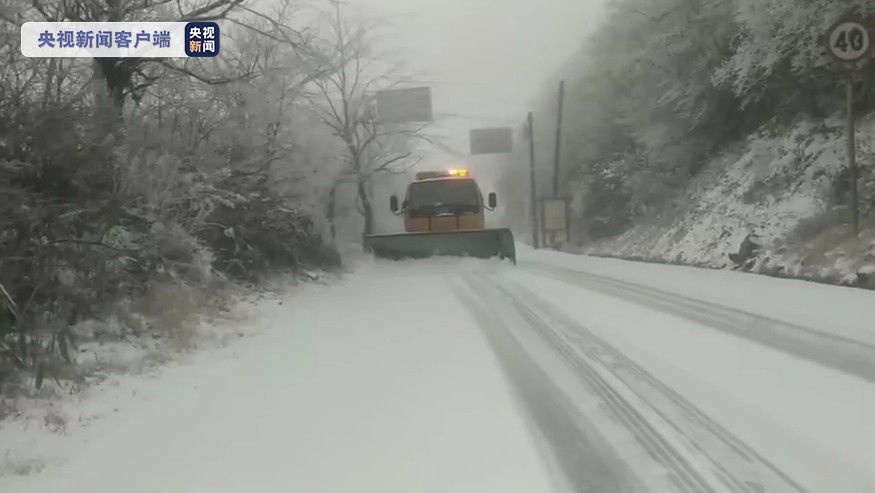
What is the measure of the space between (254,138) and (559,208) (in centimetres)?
2696

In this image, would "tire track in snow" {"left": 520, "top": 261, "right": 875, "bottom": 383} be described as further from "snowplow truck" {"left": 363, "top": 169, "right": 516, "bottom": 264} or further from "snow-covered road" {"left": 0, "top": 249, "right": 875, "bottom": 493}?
"snowplow truck" {"left": 363, "top": 169, "right": 516, "bottom": 264}

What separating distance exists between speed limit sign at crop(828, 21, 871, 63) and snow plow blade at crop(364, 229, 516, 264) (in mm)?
9320

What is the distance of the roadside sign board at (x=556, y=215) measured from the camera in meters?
39.3

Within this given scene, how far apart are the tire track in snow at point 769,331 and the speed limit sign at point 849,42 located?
15.1 feet

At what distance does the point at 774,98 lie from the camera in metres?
22.4

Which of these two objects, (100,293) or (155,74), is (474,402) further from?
(155,74)

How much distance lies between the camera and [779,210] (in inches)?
706

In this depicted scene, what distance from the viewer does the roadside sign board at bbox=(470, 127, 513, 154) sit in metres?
46.2

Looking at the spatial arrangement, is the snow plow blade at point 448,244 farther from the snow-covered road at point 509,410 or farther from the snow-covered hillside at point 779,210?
the snow-covered road at point 509,410

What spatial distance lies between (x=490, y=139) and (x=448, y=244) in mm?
27521

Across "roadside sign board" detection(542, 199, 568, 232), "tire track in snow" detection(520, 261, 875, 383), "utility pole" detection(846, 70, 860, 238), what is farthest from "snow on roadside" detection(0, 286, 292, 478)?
"roadside sign board" detection(542, 199, 568, 232)

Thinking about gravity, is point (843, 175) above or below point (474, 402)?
above

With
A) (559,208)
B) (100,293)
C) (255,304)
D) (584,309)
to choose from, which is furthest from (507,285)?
(559,208)

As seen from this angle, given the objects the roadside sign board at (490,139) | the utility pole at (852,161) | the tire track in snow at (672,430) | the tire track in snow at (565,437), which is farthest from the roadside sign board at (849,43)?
the roadside sign board at (490,139)
